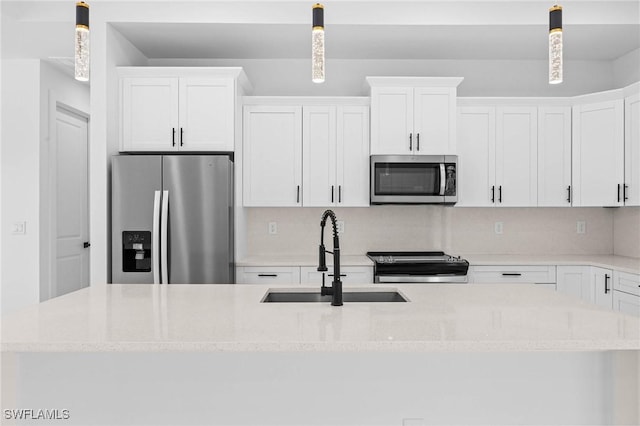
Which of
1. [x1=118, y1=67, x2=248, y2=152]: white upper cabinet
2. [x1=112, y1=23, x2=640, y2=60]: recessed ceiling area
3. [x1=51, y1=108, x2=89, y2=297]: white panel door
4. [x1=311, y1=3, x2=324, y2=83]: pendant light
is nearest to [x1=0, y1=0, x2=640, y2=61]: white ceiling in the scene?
[x1=112, y1=23, x2=640, y2=60]: recessed ceiling area

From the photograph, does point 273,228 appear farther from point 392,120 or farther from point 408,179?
point 392,120

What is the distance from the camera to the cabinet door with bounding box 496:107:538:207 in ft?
13.2

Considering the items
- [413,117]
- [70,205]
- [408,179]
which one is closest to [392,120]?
[413,117]

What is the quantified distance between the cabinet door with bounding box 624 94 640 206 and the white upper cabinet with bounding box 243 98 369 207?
6.91ft

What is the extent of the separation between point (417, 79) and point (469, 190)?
107 cm

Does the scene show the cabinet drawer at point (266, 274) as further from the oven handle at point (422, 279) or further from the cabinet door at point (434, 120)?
the cabinet door at point (434, 120)

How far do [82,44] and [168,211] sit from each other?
172 cm

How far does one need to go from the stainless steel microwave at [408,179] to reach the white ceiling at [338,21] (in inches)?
38.8

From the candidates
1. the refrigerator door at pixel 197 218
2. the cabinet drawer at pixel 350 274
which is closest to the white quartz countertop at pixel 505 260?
the cabinet drawer at pixel 350 274

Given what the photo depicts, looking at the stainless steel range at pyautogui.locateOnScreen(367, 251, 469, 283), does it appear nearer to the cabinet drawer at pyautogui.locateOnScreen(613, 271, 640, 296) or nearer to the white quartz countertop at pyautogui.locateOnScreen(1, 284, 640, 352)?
the cabinet drawer at pyautogui.locateOnScreen(613, 271, 640, 296)

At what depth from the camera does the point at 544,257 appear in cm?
411

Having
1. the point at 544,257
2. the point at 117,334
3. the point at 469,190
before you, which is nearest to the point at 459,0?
the point at 469,190

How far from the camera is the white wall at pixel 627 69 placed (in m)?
4.02

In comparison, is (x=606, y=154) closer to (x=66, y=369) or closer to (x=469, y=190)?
(x=469, y=190)
